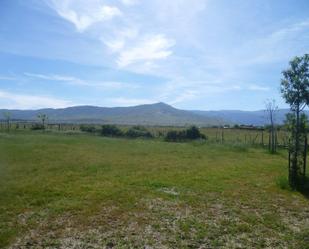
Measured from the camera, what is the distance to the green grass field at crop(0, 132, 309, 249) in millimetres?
6992

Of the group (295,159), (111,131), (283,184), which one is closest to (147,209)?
(283,184)

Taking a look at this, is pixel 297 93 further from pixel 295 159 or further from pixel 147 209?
pixel 147 209

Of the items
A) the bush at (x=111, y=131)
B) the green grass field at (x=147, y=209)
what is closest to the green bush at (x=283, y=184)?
the green grass field at (x=147, y=209)

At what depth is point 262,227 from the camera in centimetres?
782

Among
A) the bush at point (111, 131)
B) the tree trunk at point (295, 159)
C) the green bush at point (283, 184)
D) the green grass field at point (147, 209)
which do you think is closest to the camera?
the green grass field at point (147, 209)

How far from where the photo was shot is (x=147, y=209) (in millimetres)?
9258

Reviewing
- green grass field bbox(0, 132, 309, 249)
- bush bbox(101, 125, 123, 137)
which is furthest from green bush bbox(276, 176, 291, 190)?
bush bbox(101, 125, 123, 137)

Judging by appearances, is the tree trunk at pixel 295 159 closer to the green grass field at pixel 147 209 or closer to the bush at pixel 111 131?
the green grass field at pixel 147 209

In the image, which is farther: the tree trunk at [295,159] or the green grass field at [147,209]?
the tree trunk at [295,159]

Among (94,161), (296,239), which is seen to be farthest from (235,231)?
(94,161)

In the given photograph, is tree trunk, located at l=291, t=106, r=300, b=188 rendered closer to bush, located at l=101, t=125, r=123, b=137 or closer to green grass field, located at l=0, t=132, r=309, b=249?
green grass field, located at l=0, t=132, r=309, b=249

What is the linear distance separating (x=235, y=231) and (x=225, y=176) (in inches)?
276

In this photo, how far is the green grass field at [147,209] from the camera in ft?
22.9

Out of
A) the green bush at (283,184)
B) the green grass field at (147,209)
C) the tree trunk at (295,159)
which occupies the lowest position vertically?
the green grass field at (147,209)
